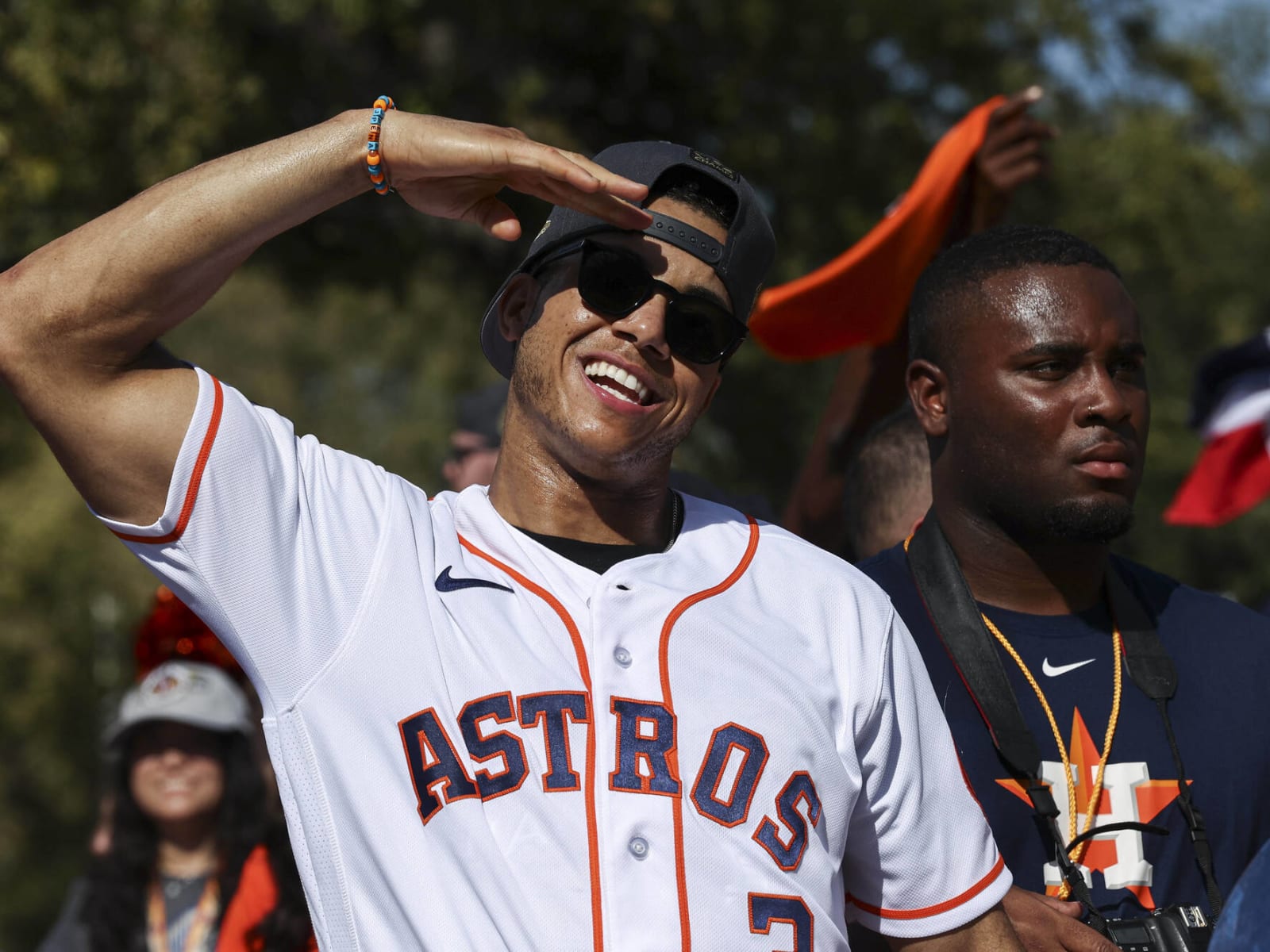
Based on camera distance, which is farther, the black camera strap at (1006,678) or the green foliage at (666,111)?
the green foliage at (666,111)

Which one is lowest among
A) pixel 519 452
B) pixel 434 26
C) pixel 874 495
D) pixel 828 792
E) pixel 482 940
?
pixel 482 940

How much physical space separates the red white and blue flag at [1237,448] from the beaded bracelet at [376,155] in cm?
469

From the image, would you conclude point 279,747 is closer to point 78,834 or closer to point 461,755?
point 461,755

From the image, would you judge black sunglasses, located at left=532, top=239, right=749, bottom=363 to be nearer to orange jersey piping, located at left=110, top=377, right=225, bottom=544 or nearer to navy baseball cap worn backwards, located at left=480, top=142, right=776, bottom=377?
navy baseball cap worn backwards, located at left=480, top=142, right=776, bottom=377

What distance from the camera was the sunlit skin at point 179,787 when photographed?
484cm

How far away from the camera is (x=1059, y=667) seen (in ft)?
10.0

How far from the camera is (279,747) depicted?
2381 mm

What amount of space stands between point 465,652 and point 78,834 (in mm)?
19974

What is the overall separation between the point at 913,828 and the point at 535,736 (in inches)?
26.3

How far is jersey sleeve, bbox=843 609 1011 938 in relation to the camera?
2570 mm

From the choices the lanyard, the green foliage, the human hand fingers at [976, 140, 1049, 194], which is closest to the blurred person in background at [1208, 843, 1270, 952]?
the human hand fingers at [976, 140, 1049, 194]

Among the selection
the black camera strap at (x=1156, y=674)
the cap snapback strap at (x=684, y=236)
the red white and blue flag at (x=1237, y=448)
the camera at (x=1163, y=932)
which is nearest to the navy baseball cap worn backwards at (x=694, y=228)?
the cap snapback strap at (x=684, y=236)

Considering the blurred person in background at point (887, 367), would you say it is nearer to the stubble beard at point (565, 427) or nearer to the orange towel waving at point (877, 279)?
the orange towel waving at point (877, 279)

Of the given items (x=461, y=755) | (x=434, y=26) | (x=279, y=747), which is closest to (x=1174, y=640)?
(x=461, y=755)
